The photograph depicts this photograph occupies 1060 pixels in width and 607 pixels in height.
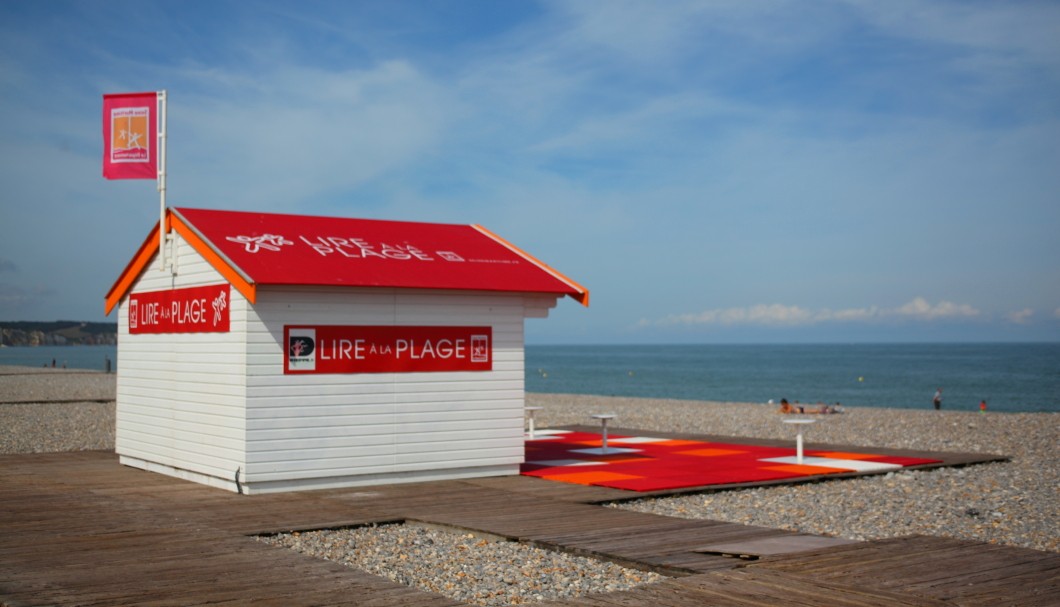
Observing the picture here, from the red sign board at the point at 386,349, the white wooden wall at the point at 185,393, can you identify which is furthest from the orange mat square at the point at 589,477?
the white wooden wall at the point at 185,393

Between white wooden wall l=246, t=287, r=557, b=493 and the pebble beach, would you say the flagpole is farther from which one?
the pebble beach

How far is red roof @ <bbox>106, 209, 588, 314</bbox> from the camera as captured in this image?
1178cm

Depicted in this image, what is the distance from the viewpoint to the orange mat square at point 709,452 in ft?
51.1

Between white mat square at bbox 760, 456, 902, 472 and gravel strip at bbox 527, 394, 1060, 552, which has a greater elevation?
white mat square at bbox 760, 456, 902, 472

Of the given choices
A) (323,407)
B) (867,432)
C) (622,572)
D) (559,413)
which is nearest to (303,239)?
(323,407)

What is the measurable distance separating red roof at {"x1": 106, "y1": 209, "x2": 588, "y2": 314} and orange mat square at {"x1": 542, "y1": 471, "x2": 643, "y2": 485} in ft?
7.33

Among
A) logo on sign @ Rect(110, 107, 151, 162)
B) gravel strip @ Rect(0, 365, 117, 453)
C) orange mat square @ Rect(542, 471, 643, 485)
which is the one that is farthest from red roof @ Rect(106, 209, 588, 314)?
gravel strip @ Rect(0, 365, 117, 453)

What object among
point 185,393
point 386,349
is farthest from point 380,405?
point 185,393

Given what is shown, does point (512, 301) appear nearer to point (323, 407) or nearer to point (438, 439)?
point (438, 439)

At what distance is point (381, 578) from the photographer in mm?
7055

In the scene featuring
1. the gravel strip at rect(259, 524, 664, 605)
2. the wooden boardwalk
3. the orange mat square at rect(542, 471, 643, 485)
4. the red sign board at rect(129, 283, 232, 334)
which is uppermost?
the red sign board at rect(129, 283, 232, 334)

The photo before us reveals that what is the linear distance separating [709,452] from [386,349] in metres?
6.02

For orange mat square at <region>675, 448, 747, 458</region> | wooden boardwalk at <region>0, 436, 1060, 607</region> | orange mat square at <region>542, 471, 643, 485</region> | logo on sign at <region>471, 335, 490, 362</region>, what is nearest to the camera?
wooden boardwalk at <region>0, 436, 1060, 607</region>

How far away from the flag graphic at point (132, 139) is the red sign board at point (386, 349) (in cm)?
370
